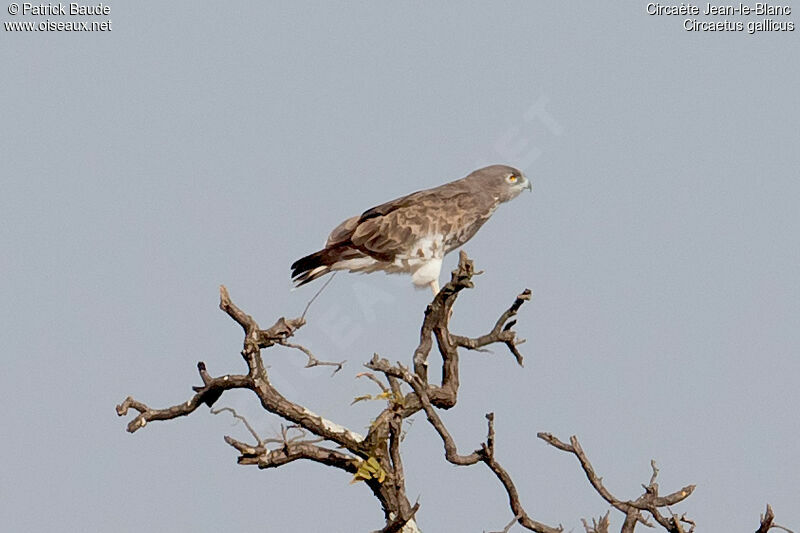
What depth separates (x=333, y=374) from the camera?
6.57 meters

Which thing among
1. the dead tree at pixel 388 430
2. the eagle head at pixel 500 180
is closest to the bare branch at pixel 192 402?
the dead tree at pixel 388 430

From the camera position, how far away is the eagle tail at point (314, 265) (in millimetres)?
7695

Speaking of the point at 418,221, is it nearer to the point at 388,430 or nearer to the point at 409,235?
the point at 409,235

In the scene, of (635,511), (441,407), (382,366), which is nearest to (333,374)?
(382,366)

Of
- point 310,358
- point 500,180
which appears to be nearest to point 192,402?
point 310,358

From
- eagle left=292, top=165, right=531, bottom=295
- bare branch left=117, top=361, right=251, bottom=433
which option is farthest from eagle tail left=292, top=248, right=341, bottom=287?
bare branch left=117, top=361, right=251, bottom=433

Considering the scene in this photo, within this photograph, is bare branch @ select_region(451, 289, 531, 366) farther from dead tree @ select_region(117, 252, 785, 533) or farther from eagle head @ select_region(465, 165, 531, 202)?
eagle head @ select_region(465, 165, 531, 202)

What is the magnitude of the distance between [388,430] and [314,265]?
1.56m

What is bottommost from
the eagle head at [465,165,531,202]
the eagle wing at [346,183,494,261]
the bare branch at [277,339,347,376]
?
the bare branch at [277,339,347,376]

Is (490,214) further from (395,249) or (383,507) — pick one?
(383,507)

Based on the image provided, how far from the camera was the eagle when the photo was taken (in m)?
7.85

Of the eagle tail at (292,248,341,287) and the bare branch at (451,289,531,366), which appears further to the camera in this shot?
the eagle tail at (292,248,341,287)

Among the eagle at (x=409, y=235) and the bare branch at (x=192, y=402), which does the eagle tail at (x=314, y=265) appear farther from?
the bare branch at (x=192, y=402)

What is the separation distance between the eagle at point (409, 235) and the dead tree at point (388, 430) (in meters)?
1.11
